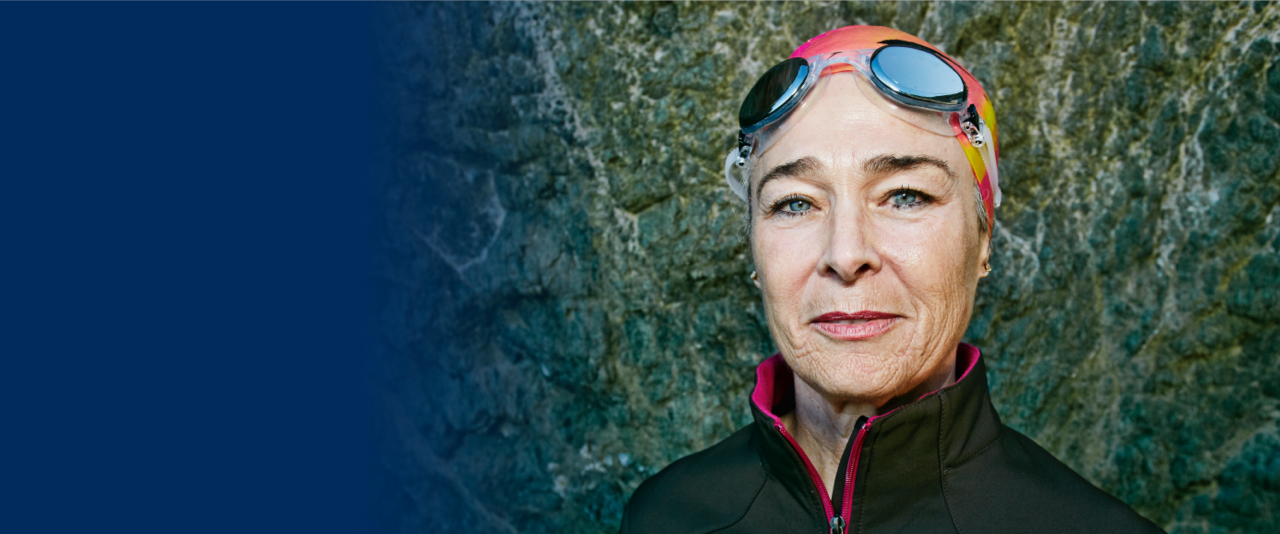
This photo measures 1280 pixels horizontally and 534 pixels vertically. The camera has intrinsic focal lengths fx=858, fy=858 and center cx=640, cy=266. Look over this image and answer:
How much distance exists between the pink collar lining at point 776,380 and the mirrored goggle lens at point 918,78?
483mm

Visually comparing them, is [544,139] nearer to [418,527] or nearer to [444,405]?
[444,405]

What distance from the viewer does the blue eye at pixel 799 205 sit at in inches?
62.9

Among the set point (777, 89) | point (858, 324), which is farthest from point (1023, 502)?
point (777, 89)

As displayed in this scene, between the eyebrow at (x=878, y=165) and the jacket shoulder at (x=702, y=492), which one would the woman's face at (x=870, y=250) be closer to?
the eyebrow at (x=878, y=165)

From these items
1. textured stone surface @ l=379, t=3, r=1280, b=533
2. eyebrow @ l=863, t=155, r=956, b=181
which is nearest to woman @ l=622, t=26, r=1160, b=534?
eyebrow @ l=863, t=155, r=956, b=181

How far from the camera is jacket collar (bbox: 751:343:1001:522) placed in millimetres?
1453

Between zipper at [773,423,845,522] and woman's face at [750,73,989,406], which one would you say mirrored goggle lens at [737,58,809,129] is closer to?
woman's face at [750,73,989,406]

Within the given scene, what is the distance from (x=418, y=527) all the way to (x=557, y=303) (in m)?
0.96

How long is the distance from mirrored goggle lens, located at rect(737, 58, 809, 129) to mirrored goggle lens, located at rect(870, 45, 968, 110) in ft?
0.45

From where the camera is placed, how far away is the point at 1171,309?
2430mm

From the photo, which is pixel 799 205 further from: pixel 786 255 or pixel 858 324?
pixel 858 324

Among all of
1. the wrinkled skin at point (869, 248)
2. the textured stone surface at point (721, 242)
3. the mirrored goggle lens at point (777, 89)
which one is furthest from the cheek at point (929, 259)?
the textured stone surface at point (721, 242)

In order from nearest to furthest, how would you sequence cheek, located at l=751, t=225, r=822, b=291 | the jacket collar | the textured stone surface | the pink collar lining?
the jacket collar < cheek, located at l=751, t=225, r=822, b=291 < the pink collar lining < the textured stone surface

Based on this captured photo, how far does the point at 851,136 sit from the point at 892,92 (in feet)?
0.35
